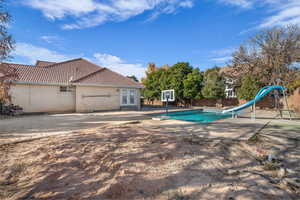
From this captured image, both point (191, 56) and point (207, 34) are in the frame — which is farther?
point (191, 56)

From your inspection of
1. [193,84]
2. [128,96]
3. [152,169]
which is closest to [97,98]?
[128,96]

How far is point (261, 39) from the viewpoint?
1537 centimetres

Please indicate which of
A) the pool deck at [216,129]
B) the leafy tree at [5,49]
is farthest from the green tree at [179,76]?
the leafy tree at [5,49]

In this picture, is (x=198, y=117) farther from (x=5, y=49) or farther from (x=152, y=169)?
(x=5, y=49)

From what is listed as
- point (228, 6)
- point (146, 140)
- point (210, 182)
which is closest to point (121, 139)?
point (146, 140)

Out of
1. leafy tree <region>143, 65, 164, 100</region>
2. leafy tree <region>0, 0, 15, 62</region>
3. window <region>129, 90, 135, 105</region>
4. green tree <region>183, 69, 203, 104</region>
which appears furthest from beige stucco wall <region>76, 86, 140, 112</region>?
leafy tree <region>0, 0, 15, 62</region>

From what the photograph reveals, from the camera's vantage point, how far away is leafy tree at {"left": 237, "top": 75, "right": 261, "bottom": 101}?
1516 centimetres

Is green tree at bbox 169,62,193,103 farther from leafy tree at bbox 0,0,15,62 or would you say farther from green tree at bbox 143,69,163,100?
leafy tree at bbox 0,0,15,62

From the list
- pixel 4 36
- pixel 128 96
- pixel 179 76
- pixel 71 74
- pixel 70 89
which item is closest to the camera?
pixel 4 36

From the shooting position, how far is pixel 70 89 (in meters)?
13.2

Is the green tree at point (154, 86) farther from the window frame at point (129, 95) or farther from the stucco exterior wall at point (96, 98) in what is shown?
the stucco exterior wall at point (96, 98)

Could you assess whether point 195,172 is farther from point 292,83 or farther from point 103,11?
point 292,83

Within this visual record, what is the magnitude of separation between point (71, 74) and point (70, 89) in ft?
6.89

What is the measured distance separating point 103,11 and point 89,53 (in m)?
9.90
